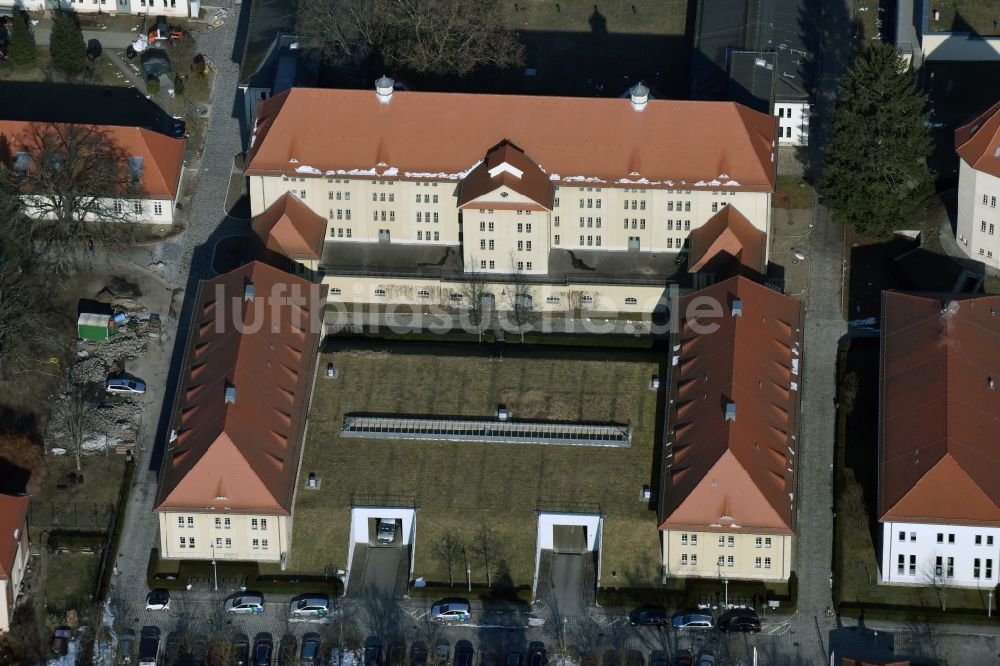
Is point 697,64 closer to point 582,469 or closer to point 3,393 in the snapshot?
point 582,469

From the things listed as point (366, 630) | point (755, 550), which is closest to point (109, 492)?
point (366, 630)

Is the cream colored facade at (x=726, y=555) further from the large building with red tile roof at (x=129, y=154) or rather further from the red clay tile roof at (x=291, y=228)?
the large building with red tile roof at (x=129, y=154)

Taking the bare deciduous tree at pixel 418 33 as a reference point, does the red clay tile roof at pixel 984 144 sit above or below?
below

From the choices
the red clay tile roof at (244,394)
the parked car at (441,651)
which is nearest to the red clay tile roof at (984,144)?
the red clay tile roof at (244,394)

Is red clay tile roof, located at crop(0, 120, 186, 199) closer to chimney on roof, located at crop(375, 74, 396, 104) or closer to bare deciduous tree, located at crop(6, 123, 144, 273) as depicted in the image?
bare deciduous tree, located at crop(6, 123, 144, 273)

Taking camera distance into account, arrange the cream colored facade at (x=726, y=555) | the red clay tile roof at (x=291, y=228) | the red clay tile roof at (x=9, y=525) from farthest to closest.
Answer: the red clay tile roof at (x=291, y=228) → the cream colored facade at (x=726, y=555) → the red clay tile roof at (x=9, y=525)

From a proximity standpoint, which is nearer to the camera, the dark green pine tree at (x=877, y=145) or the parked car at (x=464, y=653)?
the parked car at (x=464, y=653)
